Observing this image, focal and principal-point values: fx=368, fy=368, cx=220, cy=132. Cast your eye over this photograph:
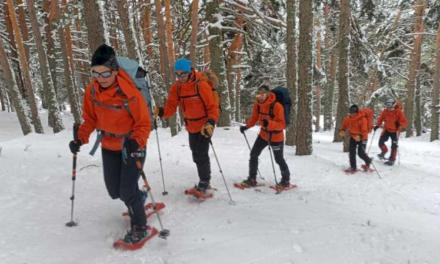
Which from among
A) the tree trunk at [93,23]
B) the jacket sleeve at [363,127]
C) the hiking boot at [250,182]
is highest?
the tree trunk at [93,23]

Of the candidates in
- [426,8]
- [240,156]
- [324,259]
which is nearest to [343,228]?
[324,259]

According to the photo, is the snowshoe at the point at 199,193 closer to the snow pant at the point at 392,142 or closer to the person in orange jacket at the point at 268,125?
the person in orange jacket at the point at 268,125

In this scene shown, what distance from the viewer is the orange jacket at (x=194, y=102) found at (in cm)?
615

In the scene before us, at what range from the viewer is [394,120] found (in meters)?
13.2

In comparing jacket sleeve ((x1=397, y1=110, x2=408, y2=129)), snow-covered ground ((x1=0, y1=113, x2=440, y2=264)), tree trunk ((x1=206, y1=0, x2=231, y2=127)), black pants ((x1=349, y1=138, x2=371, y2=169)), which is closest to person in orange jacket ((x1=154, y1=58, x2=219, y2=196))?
snow-covered ground ((x1=0, y1=113, x2=440, y2=264))

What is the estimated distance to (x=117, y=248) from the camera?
455 centimetres

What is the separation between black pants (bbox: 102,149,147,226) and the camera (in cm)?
455

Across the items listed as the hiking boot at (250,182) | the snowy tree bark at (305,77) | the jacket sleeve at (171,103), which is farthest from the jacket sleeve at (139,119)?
the snowy tree bark at (305,77)

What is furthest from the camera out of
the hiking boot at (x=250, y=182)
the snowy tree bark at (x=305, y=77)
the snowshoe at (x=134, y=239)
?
the snowy tree bark at (x=305, y=77)

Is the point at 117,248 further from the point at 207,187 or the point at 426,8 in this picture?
the point at 426,8

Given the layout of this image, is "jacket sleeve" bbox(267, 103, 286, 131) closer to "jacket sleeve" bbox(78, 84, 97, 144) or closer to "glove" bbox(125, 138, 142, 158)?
"glove" bbox(125, 138, 142, 158)

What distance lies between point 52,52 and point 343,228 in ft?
68.9

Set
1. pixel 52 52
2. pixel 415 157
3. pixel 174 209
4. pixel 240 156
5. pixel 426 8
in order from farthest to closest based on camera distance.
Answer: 1. pixel 426 8
2. pixel 52 52
3. pixel 415 157
4. pixel 240 156
5. pixel 174 209

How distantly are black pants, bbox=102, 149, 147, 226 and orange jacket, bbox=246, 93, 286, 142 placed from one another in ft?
11.4
